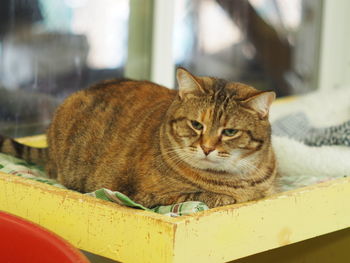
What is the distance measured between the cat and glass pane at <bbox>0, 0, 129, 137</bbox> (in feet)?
1.73

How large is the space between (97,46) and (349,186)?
118cm

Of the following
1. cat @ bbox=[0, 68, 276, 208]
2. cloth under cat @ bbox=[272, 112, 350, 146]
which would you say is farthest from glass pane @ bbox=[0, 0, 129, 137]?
cloth under cat @ bbox=[272, 112, 350, 146]

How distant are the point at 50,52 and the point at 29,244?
3.64 feet

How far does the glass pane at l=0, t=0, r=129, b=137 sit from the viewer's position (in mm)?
2182

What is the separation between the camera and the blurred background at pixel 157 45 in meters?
2.23

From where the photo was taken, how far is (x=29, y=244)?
1.31m

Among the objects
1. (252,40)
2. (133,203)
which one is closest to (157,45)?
(252,40)

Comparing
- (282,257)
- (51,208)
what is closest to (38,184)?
(51,208)

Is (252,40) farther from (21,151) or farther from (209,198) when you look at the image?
(209,198)

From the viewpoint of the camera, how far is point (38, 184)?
1491 mm

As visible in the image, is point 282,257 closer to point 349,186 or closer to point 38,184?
point 349,186

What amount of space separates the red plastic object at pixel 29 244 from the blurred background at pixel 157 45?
92 centimetres

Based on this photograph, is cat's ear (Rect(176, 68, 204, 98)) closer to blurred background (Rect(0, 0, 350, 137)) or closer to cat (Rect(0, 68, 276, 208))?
cat (Rect(0, 68, 276, 208))

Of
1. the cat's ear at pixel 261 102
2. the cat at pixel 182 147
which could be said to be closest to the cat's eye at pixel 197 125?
the cat at pixel 182 147
